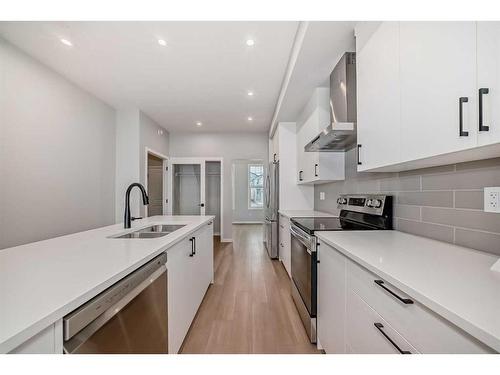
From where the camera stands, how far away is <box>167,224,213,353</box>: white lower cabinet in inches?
57.2

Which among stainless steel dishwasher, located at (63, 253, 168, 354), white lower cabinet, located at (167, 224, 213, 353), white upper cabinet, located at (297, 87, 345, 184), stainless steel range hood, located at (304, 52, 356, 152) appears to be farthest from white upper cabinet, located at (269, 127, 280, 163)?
stainless steel dishwasher, located at (63, 253, 168, 354)

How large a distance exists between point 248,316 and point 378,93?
208 cm

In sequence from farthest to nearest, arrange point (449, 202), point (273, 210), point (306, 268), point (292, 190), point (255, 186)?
point (255, 186) → point (273, 210) → point (292, 190) → point (306, 268) → point (449, 202)

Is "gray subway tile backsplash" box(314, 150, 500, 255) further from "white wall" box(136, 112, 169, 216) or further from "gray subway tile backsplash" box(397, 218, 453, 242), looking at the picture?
"white wall" box(136, 112, 169, 216)

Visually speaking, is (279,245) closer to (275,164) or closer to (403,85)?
(275,164)

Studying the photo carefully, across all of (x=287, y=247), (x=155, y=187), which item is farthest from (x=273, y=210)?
(x=155, y=187)

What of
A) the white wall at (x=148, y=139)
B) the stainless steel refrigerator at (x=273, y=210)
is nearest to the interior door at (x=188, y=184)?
the white wall at (x=148, y=139)

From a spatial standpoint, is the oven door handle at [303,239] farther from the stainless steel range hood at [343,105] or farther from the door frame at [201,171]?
the door frame at [201,171]

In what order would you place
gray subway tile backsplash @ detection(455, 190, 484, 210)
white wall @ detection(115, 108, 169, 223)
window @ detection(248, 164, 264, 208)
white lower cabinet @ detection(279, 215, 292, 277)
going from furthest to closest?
1. window @ detection(248, 164, 264, 208)
2. white wall @ detection(115, 108, 169, 223)
3. white lower cabinet @ detection(279, 215, 292, 277)
4. gray subway tile backsplash @ detection(455, 190, 484, 210)

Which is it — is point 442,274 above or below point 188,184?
below

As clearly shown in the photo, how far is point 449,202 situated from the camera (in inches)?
49.6

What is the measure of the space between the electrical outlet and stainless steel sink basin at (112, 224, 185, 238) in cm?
194

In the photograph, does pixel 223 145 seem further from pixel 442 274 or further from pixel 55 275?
pixel 442 274
